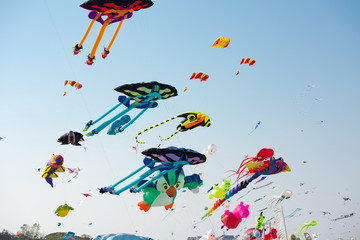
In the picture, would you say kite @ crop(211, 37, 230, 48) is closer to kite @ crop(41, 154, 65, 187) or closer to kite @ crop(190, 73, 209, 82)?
kite @ crop(190, 73, 209, 82)

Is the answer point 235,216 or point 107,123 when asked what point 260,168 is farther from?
point 107,123

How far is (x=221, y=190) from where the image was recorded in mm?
16016

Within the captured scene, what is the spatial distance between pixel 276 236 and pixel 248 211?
5.21 meters

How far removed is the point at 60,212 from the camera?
64.9 ft

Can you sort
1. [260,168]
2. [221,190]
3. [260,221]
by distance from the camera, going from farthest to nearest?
[260,221], [221,190], [260,168]

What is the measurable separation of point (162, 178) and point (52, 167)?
7.75m

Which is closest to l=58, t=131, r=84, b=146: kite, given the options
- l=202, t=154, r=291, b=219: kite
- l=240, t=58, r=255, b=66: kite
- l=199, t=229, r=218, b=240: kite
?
l=202, t=154, r=291, b=219: kite

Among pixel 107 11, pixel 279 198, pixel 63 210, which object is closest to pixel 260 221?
pixel 279 198

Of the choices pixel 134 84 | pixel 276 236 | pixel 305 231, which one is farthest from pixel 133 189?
pixel 305 231

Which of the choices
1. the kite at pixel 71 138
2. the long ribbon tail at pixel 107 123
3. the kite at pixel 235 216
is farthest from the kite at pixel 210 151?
the kite at pixel 71 138

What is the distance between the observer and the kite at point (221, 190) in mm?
15922

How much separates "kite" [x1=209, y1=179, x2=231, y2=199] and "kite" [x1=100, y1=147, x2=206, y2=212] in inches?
125

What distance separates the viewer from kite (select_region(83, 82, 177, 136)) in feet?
41.2

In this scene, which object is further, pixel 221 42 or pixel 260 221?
pixel 260 221
